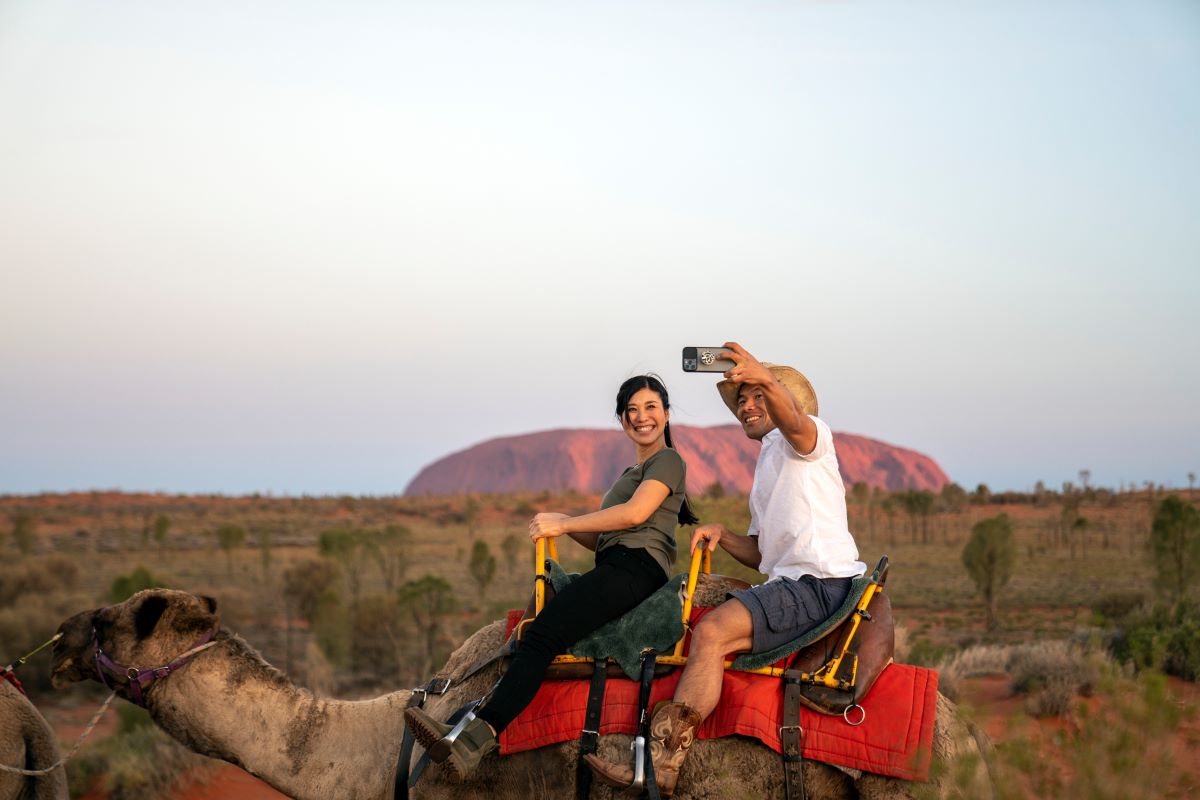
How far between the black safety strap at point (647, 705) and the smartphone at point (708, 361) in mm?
1409

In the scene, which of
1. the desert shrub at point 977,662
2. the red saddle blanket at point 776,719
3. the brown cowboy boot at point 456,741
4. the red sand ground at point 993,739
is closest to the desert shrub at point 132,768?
the red sand ground at point 993,739

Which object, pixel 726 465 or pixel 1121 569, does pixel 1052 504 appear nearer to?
pixel 1121 569

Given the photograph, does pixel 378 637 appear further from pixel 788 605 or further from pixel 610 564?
pixel 788 605

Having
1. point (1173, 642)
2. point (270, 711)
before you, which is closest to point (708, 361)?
point (270, 711)

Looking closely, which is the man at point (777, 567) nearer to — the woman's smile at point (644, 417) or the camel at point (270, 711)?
the woman's smile at point (644, 417)

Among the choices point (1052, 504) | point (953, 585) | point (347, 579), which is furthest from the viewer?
point (1052, 504)

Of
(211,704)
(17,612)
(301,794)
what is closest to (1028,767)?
(301,794)

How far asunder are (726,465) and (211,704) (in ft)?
514

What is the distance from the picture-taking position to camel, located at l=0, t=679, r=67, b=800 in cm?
560

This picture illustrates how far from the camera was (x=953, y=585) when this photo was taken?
3369 cm

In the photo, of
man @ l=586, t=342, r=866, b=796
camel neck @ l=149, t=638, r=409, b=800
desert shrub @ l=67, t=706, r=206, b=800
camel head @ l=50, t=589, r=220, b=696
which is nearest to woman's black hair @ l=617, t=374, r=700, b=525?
man @ l=586, t=342, r=866, b=796

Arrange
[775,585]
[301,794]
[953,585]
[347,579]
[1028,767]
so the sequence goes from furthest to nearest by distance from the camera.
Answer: [953,585]
[347,579]
[301,794]
[775,585]
[1028,767]

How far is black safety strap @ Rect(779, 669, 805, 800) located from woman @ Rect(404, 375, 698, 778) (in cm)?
92

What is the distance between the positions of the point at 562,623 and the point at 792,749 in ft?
3.99
